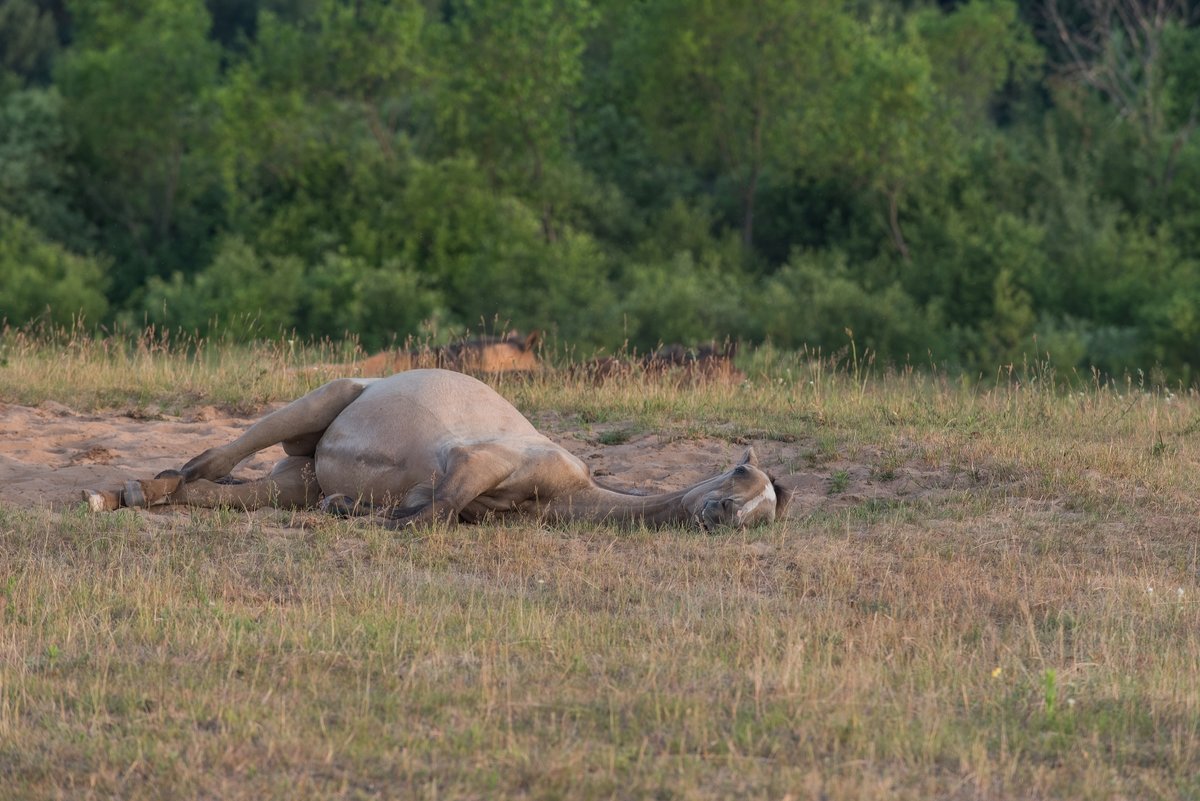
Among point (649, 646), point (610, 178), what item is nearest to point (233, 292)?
point (610, 178)

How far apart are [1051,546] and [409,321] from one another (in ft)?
95.9

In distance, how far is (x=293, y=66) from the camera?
44.8 metres

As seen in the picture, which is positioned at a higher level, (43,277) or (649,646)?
(649,646)

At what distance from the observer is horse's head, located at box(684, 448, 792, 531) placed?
7930mm

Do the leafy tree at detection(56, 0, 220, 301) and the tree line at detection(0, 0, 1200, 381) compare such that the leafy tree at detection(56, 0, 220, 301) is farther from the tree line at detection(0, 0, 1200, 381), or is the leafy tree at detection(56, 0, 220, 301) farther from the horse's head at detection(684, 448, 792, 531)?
the horse's head at detection(684, 448, 792, 531)

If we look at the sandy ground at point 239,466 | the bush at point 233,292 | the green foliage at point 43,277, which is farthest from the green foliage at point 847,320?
the sandy ground at point 239,466

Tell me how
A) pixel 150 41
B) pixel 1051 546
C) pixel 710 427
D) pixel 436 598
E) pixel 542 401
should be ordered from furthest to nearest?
pixel 150 41
pixel 542 401
pixel 710 427
pixel 1051 546
pixel 436 598

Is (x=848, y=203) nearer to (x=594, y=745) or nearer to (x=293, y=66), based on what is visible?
(x=293, y=66)

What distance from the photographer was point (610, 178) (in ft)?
160

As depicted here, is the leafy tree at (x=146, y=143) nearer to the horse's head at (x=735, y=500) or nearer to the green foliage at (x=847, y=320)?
the green foliage at (x=847, y=320)

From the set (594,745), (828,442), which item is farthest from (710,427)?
(594,745)

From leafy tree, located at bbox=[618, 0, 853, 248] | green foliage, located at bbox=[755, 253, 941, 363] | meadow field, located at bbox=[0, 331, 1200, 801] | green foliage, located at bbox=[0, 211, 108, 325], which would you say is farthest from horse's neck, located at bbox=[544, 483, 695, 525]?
leafy tree, located at bbox=[618, 0, 853, 248]

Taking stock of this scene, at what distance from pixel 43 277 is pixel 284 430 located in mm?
35682

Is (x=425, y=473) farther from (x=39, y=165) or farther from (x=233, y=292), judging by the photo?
(x=39, y=165)
